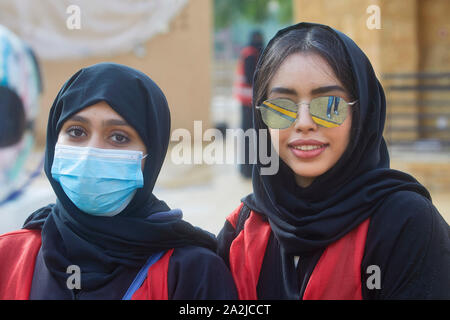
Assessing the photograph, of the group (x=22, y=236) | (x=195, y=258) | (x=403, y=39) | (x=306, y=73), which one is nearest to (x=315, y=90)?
(x=306, y=73)

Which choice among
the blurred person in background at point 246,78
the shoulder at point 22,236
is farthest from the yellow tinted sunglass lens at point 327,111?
the blurred person in background at point 246,78

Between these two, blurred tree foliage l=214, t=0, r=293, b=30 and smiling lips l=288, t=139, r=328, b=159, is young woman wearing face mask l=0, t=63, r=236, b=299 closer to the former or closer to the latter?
smiling lips l=288, t=139, r=328, b=159

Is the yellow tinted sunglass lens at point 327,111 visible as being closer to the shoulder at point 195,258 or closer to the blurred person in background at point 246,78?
the shoulder at point 195,258

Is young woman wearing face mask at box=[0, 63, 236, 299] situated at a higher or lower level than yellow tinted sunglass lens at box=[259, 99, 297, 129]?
lower

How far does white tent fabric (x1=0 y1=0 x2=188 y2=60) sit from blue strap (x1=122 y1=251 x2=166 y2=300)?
9382 millimetres

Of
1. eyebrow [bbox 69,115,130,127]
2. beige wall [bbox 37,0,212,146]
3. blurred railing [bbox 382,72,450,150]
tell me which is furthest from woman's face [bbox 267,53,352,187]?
beige wall [bbox 37,0,212,146]

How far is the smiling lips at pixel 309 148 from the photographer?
1.67 meters

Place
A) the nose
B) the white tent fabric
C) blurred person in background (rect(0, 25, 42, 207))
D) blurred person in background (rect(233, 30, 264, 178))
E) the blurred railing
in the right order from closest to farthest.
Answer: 1. the nose
2. blurred person in background (rect(0, 25, 42, 207))
3. the blurred railing
4. blurred person in background (rect(233, 30, 264, 178))
5. the white tent fabric

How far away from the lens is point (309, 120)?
1659 mm

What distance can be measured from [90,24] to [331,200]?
32.1 ft

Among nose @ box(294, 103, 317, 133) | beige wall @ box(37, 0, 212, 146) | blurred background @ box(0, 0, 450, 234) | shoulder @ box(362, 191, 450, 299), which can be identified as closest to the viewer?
shoulder @ box(362, 191, 450, 299)

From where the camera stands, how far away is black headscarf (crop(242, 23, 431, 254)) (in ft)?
5.36

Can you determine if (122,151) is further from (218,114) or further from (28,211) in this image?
(218,114)

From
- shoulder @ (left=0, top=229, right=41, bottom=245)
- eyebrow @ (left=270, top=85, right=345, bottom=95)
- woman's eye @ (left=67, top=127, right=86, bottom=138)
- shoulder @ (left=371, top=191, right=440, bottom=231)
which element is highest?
eyebrow @ (left=270, top=85, right=345, bottom=95)
